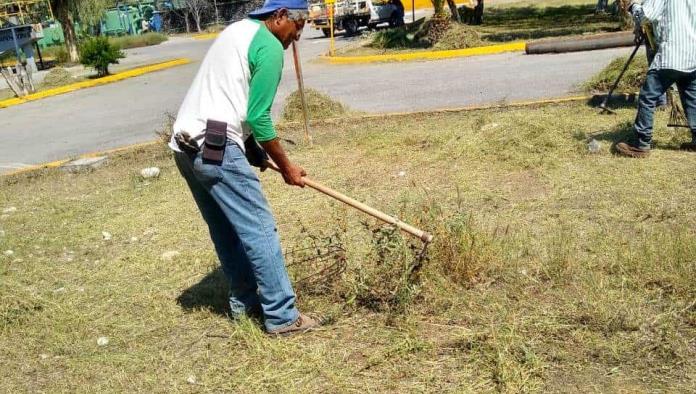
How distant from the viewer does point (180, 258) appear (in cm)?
514

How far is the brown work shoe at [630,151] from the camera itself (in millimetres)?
6297

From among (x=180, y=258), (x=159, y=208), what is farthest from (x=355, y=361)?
(x=159, y=208)

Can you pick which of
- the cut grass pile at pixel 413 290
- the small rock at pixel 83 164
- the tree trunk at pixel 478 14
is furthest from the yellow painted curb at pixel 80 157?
the tree trunk at pixel 478 14

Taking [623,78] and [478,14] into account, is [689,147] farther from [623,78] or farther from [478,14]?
[478,14]

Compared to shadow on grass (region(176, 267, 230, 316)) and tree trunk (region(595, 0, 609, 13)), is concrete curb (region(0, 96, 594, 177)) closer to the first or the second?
shadow on grass (region(176, 267, 230, 316))

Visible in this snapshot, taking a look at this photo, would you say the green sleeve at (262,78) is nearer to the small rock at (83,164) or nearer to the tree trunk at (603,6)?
the small rock at (83,164)

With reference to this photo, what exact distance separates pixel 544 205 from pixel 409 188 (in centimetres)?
129

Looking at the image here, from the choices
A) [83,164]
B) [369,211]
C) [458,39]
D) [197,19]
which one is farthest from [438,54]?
[197,19]

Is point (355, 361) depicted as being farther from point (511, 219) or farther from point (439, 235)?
Result: point (511, 219)

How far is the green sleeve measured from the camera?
3297mm

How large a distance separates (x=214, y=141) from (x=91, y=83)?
1661cm

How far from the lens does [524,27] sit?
20438mm

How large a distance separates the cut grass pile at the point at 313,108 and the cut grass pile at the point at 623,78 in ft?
11.4

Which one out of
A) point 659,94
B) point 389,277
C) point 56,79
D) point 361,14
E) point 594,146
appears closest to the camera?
point 389,277
